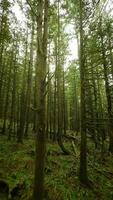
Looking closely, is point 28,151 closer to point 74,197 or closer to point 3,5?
point 74,197

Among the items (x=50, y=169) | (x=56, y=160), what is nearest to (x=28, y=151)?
(x=56, y=160)

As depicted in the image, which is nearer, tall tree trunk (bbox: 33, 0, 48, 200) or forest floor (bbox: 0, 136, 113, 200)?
tall tree trunk (bbox: 33, 0, 48, 200)

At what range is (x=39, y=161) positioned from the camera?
4.66 metres

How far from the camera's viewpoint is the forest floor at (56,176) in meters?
6.54

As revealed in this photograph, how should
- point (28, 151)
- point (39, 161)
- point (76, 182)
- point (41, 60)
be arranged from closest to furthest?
1. point (39, 161)
2. point (41, 60)
3. point (76, 182)
4. point (28, 151)

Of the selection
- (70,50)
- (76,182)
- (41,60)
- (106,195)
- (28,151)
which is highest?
(70,50)

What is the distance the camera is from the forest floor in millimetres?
6537

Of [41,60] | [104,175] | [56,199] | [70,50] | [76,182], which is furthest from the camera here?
[70,50]

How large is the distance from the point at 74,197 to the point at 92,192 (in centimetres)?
94

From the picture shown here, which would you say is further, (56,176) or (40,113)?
(56,176)

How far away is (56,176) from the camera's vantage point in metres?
7.61

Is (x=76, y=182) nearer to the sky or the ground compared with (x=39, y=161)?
nearer to the ground

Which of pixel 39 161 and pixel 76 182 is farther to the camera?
pixel 76 182

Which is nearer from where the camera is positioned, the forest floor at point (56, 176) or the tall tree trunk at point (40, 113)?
the tall tree trunk at point (40, 113)
